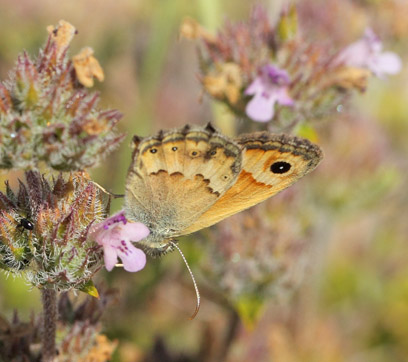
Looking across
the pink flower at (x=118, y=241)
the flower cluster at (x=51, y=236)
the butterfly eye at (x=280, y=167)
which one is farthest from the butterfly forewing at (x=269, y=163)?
the flower cluster at (x=51, y=236)

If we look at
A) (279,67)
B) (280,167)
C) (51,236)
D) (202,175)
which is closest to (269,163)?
(280,167)

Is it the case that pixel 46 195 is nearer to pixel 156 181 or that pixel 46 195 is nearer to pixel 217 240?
pixel 156 181

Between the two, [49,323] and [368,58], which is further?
[368,58]

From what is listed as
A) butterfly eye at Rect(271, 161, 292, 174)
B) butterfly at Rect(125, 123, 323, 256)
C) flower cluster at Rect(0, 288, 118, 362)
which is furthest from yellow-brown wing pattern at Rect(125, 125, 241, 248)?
flower cluster at Rect(0, 288, 118, 362)

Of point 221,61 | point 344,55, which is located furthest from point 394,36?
point 221,61

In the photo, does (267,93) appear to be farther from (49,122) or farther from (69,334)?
(69,334)

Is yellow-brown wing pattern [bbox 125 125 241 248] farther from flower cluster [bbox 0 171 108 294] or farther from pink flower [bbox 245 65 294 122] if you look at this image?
pink flower [bbox 245 65 294 122]

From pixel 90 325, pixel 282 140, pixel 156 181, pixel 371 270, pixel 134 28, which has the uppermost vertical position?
pixel 134 28
